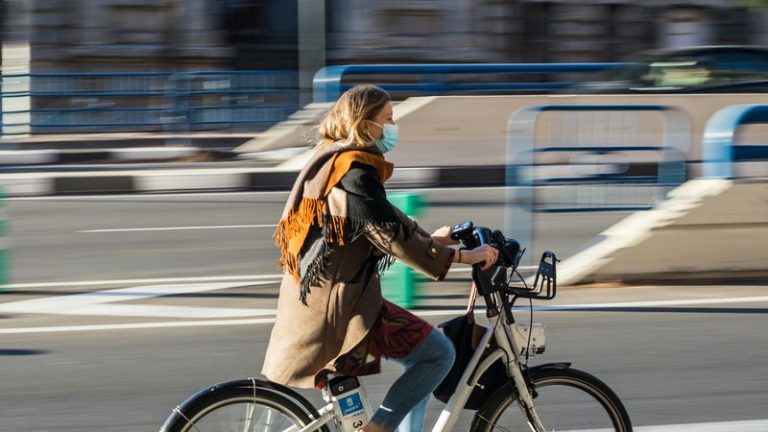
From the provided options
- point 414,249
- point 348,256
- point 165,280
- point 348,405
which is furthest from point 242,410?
point 165,280

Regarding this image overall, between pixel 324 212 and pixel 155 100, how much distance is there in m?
16.5

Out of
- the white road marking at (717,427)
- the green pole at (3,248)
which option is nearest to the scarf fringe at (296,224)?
the white road marking at (717,427)

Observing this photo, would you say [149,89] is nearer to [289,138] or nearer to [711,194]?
[289,138]

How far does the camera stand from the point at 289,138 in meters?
17.6

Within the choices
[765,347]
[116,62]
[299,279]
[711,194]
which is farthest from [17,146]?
[299,279]

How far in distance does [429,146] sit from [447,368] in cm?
1168

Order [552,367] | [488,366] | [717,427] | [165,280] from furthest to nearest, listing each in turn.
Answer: [165,280] < [717,427] < [552,367] < [488,366]

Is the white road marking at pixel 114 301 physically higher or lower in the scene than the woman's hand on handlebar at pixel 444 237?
lower

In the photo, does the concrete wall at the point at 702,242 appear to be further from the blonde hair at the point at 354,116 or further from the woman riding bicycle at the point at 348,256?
the blonde hair at the point at 354,116

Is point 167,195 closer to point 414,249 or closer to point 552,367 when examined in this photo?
point 552,367

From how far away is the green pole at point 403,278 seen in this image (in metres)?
7.63

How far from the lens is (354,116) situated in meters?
3.83

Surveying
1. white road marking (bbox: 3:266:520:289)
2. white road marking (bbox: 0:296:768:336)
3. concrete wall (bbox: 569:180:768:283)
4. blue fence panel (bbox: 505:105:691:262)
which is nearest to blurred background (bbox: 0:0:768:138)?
blue fence panel (bbox: 505:105:691:262)

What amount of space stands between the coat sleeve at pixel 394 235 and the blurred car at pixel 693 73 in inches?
514
